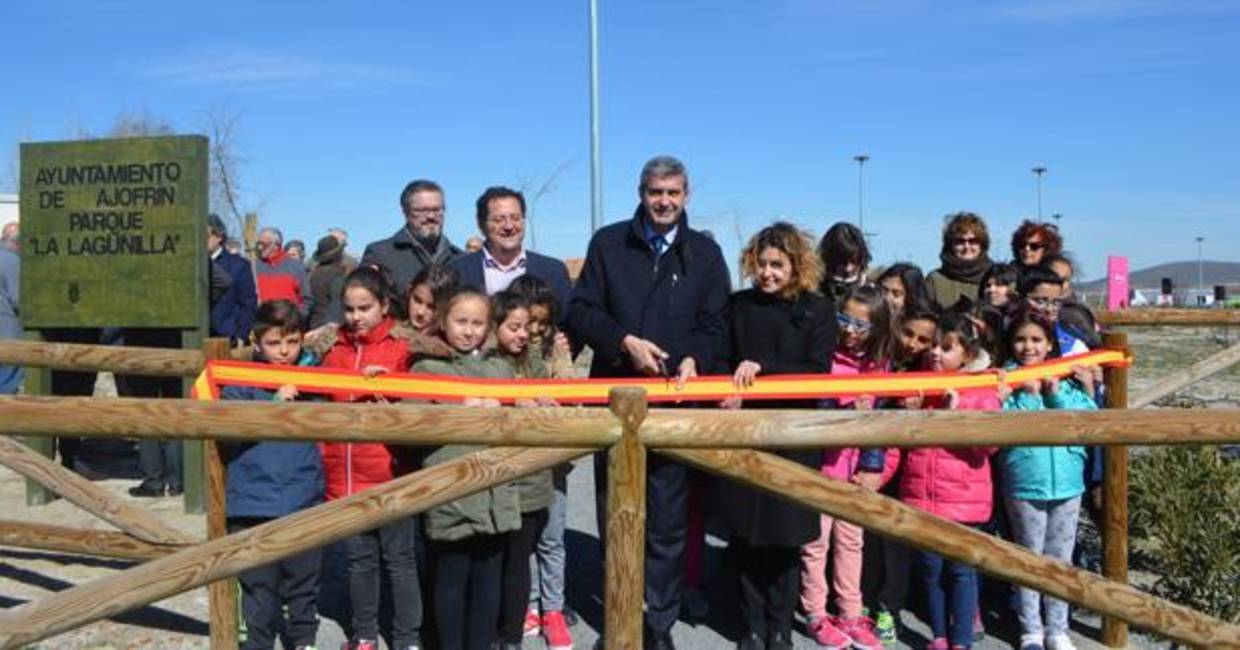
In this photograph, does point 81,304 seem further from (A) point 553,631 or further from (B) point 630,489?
(B) point 630,489

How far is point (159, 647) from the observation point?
15.9 feet

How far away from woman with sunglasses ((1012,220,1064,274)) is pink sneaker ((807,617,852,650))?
223 cm

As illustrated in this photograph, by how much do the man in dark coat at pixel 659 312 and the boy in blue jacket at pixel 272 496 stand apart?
122cm

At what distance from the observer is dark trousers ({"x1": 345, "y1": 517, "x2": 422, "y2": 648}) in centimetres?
444

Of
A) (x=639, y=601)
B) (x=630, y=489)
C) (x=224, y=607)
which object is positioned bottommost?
(x=224, y=607)

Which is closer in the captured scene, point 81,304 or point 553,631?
point 553,631

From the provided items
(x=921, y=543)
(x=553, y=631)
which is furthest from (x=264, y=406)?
(x=553, y=631)

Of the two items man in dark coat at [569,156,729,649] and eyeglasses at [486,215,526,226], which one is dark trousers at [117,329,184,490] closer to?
eyeglasses at [486,215,526,226]

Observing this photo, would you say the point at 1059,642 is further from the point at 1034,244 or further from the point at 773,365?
the point at 1034,244

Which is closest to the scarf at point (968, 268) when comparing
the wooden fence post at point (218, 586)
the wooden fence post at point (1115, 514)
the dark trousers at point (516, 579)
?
the wooden fence post at point (1115, 514)

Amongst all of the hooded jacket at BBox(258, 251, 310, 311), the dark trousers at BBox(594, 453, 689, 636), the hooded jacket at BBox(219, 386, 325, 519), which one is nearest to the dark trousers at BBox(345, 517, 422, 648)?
the hooded jacket at BBox(219, 386, 325, 519)

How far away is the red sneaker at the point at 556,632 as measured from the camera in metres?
4.83

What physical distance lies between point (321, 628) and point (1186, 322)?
196 inches

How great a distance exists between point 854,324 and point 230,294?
17.0 feet
